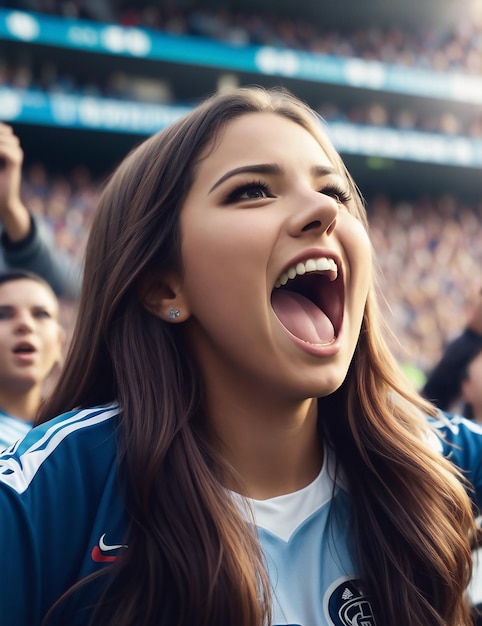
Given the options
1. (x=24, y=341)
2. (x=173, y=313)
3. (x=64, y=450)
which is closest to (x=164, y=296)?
(x=173, y=313)

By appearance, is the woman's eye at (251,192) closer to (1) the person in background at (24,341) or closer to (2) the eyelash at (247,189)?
(2) the eyelash at (247,189)

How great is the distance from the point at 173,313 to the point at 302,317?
0.26 metres

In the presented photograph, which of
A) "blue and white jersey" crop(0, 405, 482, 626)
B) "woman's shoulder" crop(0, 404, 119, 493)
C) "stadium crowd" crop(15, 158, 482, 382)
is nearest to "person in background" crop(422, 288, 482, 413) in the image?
"blue and white jersey" crop(0, 405, 482, 626)

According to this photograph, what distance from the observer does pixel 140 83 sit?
1473 centimetres

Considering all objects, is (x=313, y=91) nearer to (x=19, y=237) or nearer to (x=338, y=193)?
(x=19, y=237)

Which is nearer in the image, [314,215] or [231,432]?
[314,215]

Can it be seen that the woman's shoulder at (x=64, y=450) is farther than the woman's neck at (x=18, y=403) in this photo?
No

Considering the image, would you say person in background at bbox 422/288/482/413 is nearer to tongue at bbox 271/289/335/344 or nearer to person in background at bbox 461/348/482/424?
person in background at bbox 461/348/482/424

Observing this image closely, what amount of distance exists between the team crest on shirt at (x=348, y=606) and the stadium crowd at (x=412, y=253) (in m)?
7.35

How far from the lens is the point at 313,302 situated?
4.75ft

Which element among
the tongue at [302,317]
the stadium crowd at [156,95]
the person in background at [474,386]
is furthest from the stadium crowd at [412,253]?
the tongue at [302,317]

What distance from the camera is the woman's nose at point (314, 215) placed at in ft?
4.12

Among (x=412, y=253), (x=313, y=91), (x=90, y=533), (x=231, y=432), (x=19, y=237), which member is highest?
(x=313, y=91)

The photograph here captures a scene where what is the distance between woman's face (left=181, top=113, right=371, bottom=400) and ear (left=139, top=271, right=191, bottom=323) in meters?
0.02
